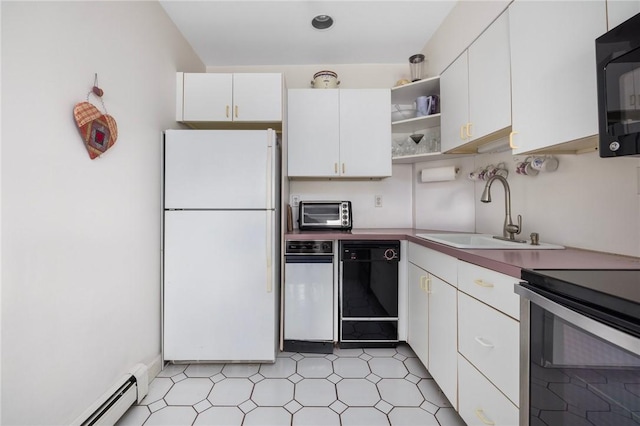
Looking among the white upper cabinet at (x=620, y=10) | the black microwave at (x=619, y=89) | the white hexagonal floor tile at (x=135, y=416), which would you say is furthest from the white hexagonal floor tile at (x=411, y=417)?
the white upper cabinet at (x=620, y=10)

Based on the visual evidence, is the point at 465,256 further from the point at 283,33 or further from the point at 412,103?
the point at 283,33

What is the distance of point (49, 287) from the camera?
1099 mm

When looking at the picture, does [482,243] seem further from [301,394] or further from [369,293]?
[301,394]

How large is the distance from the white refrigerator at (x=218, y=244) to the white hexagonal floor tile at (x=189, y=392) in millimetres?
152

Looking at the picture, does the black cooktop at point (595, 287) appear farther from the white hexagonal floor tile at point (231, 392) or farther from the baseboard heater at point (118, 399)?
the baseboard heater at point (118, 399)

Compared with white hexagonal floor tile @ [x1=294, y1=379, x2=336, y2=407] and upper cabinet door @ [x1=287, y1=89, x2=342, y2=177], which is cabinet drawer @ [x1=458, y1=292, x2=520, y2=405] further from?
upper cabinet door @ [x1=287, y1=89, x2=342, y2=177]

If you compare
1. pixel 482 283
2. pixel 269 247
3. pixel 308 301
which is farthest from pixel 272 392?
pixel 482 283

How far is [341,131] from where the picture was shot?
231 centimetres

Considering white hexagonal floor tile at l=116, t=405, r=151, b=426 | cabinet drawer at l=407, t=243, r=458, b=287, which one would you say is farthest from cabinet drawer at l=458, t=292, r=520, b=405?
white hexagonal floor tile at l=116, t=405, r=151, b=426

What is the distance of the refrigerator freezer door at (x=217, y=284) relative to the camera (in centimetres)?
184

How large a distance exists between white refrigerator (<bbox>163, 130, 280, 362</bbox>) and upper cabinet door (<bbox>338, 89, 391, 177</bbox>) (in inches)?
30.0

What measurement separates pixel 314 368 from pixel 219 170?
1.53 meters

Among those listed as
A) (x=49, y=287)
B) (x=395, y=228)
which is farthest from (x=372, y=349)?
(x=49, y=287)

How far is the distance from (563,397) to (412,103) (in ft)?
7.72
